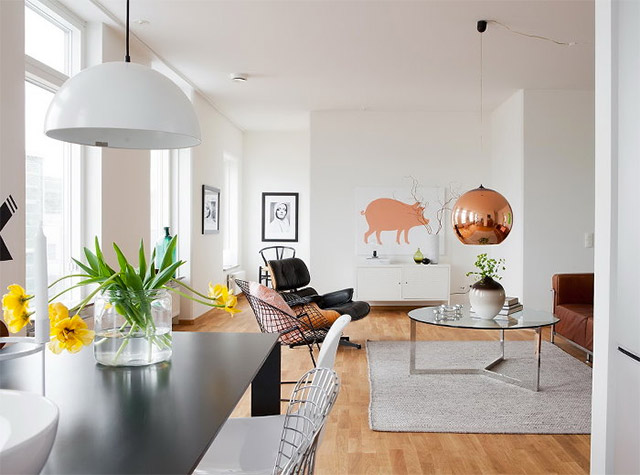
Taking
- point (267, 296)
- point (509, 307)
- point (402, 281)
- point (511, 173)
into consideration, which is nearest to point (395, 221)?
point (402, 281)

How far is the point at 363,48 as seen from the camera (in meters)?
4.89

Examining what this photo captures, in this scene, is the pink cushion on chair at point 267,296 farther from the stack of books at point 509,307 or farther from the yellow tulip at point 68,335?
the yellow tulip at point 68,335

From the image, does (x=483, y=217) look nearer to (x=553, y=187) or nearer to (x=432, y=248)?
(x=553, y=187)

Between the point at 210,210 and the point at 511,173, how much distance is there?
3.69m

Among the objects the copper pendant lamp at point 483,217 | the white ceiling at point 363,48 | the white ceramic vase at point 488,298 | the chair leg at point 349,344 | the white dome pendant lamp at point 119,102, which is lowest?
the chair leg at point 349,344

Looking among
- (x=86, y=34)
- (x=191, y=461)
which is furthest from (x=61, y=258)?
(x=191, y=461)

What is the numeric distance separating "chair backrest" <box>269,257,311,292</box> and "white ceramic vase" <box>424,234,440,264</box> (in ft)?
6.46

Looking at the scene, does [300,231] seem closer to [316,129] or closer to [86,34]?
[316,129]

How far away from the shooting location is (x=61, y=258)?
415 cm

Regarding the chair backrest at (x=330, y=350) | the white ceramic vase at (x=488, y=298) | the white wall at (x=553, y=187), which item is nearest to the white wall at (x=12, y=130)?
the chair backrest at (x=330, y=350)

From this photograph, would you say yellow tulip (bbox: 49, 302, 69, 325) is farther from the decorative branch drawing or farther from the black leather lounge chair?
the decorative branch drawing

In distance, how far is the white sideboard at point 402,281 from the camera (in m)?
7.16

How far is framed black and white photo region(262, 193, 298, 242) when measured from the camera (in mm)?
9203

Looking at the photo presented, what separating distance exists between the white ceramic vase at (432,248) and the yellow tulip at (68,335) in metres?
6.20
